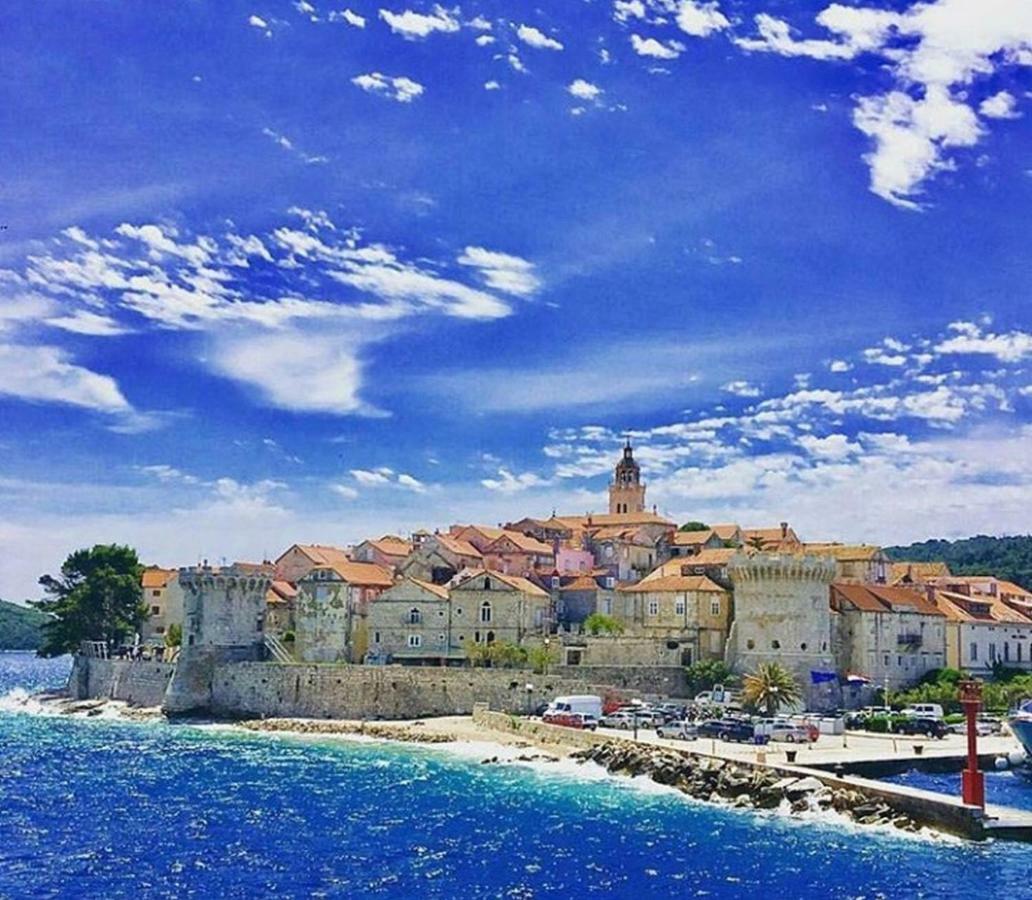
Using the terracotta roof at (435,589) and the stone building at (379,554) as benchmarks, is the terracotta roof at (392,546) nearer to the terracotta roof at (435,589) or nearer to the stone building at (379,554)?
the stone building at (379,554)

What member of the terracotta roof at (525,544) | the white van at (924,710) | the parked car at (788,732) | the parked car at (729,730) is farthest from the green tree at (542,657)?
the white van at (924,710)

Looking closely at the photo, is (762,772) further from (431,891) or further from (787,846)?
(431,891)

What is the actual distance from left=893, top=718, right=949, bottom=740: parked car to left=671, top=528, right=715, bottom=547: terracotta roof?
31.4 m

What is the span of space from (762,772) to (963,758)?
11618mm

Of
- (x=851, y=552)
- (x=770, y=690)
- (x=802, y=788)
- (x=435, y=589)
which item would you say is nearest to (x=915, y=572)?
(x=851, y=552)

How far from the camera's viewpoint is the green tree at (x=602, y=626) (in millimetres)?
72438

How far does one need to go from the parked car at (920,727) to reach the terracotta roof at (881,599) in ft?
32.2

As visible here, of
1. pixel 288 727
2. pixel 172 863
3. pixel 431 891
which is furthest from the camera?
pixel 288 727

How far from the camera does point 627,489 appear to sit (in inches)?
4250

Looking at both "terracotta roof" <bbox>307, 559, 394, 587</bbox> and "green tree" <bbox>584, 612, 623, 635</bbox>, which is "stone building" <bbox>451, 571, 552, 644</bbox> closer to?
"green tree" <bbox>584, 612, 623, 635</bbox>

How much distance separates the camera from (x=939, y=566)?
95250 mm

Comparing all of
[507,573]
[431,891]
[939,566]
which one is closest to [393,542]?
[507,573]

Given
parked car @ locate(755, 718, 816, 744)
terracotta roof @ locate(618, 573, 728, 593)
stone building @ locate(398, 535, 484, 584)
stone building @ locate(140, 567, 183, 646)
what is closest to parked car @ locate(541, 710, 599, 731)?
parked car @ locate(755, 718, 816, 744)

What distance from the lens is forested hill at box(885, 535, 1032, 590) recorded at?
141 meters
